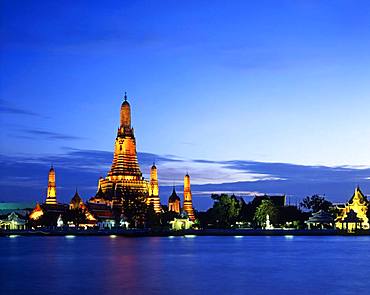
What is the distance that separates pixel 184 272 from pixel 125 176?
5749 cm

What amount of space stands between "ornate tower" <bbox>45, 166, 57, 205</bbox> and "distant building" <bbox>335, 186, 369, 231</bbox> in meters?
36.1

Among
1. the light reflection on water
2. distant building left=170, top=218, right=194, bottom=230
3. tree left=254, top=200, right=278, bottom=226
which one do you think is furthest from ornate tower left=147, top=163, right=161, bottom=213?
the light reflection on water

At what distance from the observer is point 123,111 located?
9419 centimetres

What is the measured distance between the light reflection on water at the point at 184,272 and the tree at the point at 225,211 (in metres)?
31.9

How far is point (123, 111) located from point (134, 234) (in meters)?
19.1

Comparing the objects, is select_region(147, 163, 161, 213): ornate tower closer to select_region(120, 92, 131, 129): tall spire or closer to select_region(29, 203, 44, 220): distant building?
select_region(120, 92, 131, 129): tall spire

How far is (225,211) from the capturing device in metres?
82.8

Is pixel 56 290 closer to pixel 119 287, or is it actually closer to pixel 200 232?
pixel 119 287

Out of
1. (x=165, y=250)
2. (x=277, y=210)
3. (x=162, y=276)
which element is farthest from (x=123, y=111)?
(x=162, y=276)

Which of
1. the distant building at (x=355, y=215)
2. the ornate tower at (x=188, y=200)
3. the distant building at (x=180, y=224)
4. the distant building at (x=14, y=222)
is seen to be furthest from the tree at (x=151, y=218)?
the distant building at (x=355, y=215)

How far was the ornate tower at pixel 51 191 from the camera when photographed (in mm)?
92938

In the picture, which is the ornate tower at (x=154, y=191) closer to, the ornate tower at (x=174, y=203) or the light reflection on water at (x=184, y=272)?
the ornate tower at (x=174, y=203)

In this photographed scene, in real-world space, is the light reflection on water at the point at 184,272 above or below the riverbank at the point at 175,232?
below

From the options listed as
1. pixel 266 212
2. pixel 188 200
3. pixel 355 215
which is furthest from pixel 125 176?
pixel 355 215
